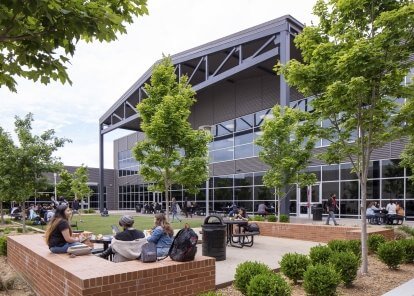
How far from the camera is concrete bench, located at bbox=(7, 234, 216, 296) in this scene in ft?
14.9

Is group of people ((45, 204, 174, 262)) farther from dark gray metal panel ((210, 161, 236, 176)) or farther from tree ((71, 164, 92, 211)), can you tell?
tree ((71, 164, 92, 211))

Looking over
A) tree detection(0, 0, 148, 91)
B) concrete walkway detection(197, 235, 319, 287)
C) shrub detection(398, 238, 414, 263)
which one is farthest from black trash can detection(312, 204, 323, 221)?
tree detection(0, 0, 148, 91)

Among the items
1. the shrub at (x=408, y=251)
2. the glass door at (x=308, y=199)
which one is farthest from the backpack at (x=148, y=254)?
the glass door at (x=308, y=199)

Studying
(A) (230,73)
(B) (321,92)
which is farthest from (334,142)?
(A) (230,73)

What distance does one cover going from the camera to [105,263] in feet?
17.5

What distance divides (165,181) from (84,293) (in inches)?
374

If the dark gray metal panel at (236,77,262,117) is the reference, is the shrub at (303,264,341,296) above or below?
below

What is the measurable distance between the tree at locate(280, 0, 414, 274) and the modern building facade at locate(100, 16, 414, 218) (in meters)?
10.9

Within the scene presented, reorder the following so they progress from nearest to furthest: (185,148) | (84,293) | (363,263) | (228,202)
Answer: (84,293) < (363,263) < (185,148) < (228,202)

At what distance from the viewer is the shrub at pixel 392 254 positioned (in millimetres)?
7762

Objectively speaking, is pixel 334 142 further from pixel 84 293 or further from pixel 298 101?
pixel 298 101

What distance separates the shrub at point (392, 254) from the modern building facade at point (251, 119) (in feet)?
36.9

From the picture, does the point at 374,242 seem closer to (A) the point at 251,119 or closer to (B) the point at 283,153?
(B) the point at 283,153

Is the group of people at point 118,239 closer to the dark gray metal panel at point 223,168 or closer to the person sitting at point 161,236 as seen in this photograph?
the person sitting at point 161,236
